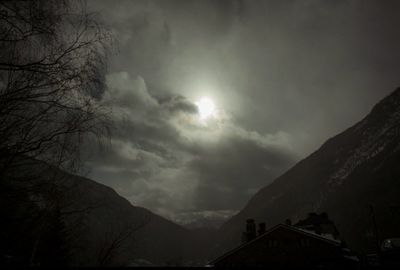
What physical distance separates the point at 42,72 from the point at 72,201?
462 centimetres

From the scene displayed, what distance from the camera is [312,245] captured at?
3189 centimetres

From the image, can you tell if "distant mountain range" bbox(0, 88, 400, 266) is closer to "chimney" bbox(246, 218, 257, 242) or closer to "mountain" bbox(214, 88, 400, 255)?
"mountain" bbox(214, 88, 400, 255)

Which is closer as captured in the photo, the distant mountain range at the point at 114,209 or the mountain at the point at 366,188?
the distant mountain range at the point at 114,209

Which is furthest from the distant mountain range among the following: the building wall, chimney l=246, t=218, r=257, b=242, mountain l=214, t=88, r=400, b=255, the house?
chimney l=246, t=218, r=257, b=242

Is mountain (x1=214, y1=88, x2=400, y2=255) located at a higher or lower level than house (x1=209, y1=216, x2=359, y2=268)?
higher

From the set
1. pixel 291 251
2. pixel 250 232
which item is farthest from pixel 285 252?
pixel 250 232

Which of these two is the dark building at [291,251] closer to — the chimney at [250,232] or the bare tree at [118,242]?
the chimney at [250,232]

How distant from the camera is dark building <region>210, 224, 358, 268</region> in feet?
101

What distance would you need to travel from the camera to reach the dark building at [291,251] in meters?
30.7

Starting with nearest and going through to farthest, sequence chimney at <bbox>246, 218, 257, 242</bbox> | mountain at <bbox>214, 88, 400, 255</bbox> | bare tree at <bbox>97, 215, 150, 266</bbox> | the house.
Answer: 1. bare tree at <bbox>97, 215, 150, 266</bbox>
2. the house
3. chimney at <bbox>246, 218, 257, 242</bbox>
4. mountain at <bbox>214, 88, 400, 255</bbox>

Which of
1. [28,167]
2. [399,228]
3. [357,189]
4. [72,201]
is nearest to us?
[28,167]

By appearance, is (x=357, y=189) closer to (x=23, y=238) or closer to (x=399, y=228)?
(x=399, y=228)

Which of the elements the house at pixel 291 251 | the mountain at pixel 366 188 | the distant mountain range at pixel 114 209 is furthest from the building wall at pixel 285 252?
the mountain at pixel 366 188

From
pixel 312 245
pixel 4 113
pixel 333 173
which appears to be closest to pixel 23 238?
pixel 4 113
